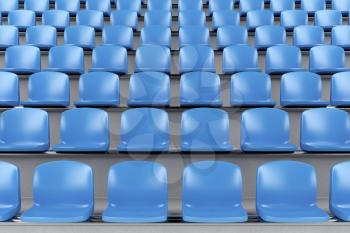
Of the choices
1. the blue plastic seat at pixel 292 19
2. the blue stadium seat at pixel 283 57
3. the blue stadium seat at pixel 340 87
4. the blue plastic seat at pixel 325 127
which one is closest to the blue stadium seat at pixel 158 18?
the blue plastic seat at pixel 292 19

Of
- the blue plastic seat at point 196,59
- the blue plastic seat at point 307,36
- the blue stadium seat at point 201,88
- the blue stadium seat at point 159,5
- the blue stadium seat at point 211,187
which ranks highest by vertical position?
the blue stadium seat at point 159,5

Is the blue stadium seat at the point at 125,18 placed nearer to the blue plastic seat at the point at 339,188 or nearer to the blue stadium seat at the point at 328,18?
the blue stadium seat at the point at 328,18

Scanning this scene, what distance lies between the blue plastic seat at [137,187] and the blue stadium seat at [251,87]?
1.05 m

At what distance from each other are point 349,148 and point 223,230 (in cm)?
109

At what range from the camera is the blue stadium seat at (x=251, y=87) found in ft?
9.80

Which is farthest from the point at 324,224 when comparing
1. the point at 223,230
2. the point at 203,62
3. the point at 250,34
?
the point at 250,34

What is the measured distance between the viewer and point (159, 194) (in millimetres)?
2084

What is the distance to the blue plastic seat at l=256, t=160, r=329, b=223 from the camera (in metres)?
2.07

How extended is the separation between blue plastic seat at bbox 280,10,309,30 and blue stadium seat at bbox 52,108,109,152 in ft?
7.42

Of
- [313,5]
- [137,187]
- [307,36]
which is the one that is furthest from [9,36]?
[313,5]

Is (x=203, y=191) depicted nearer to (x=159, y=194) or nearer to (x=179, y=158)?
(x=159, y=194)

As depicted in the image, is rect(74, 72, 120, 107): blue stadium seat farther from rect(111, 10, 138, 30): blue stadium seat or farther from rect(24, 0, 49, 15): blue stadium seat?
rect(24, 0, 49, 15): blue stadium seat

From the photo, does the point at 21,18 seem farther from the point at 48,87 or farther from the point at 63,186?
the point at 63,186

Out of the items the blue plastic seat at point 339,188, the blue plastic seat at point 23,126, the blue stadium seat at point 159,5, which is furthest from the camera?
the blue stadium seat at point 159,5
